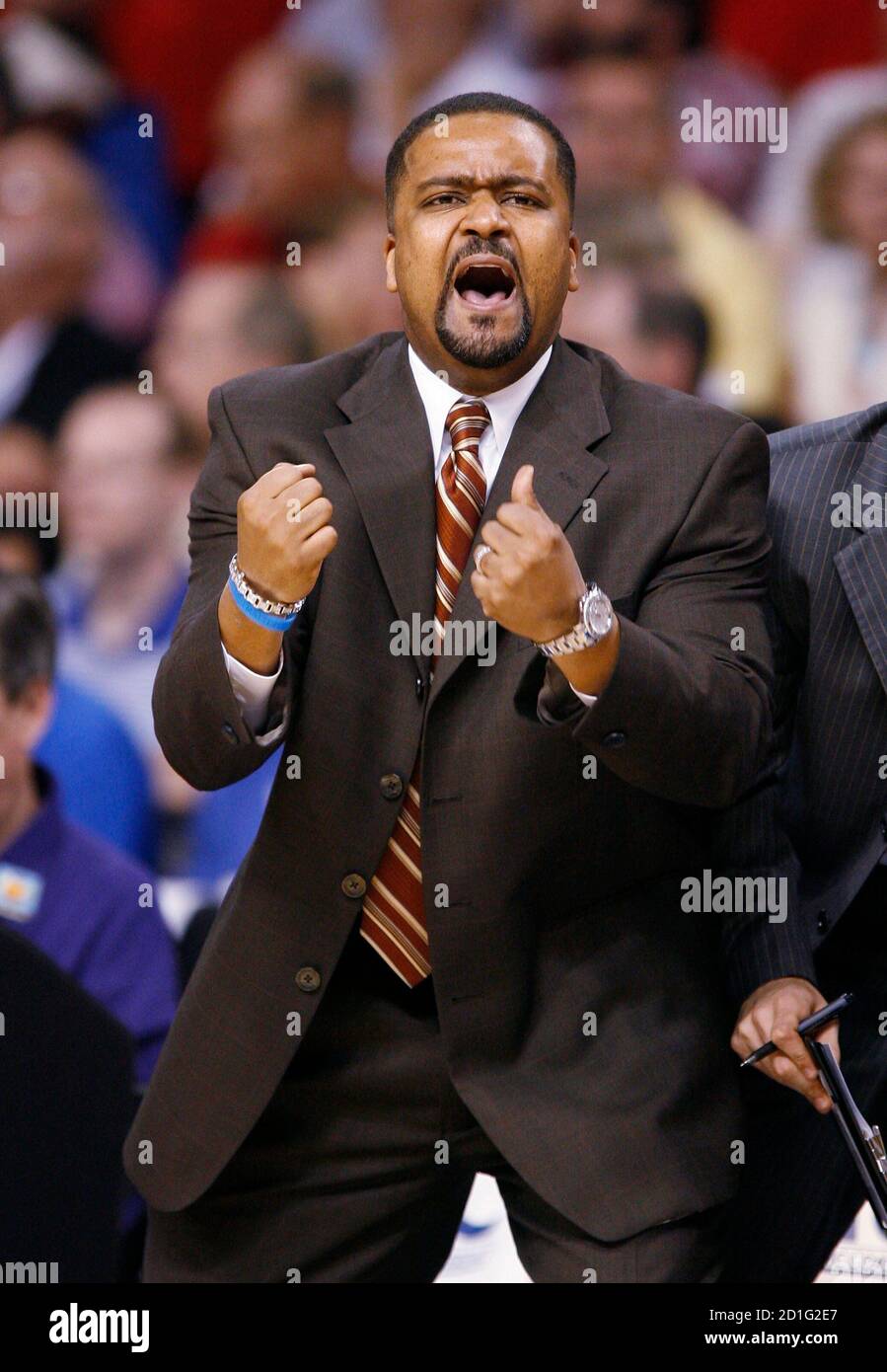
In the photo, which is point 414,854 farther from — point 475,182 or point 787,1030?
point 475,182

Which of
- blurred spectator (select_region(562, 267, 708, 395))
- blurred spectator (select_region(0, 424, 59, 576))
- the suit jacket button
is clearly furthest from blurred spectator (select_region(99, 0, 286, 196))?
the suit jacket button

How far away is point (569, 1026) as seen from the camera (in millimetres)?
1811

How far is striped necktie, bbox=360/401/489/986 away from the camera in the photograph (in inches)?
70.7

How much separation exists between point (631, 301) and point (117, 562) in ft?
3.99

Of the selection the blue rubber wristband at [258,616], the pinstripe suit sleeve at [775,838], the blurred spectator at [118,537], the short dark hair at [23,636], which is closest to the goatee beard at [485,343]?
the blue rubber wristband at [258,616]

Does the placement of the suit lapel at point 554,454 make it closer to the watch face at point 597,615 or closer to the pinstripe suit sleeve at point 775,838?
the watch face at point 597,615

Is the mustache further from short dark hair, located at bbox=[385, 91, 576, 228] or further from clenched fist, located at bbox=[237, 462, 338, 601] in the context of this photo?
clenched fist, located at bbox=[237, 462, 338, 601]

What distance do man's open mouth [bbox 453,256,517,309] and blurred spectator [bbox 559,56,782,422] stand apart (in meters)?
2.09

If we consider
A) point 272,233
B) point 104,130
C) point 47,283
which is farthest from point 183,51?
point 47,283

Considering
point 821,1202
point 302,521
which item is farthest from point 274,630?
point 821,1202

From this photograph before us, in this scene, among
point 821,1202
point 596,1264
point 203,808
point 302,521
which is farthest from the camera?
point 203,808

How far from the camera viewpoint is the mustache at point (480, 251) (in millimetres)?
1790

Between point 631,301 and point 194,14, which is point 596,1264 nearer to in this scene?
point 631,301

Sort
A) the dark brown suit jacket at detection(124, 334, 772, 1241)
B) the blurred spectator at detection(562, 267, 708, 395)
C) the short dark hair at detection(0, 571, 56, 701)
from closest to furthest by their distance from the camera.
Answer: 1. the dark brown suit jacket at detection(124, 334, 772, 1241)
2. the short dark hair at detection(0, 571, 56, 701)
3. the blurred spectator at detection(562, 267, 708, 395)
